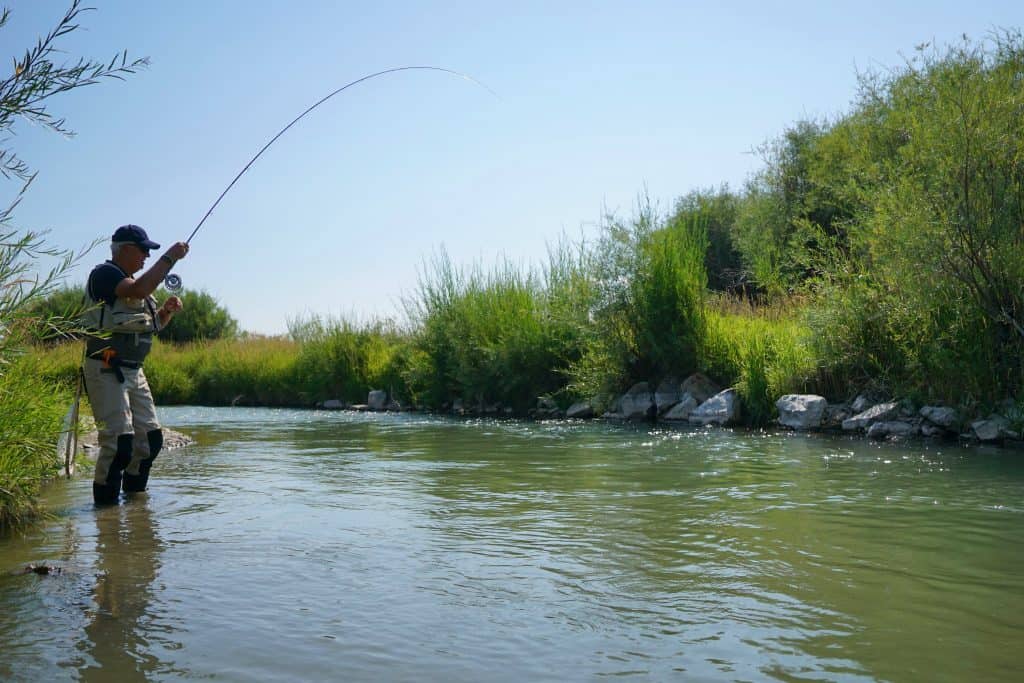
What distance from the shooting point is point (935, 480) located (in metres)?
8.28

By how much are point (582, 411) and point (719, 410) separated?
349 cm

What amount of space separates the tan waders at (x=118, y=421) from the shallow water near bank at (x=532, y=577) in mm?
298

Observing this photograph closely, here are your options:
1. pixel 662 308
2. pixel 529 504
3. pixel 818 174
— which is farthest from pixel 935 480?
pixel 818 174

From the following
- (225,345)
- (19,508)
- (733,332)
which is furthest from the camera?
(225,345)

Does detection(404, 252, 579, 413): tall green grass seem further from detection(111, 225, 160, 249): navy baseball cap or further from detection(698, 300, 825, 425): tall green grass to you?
detection(111, 225, 160, 249): navy baseball cap

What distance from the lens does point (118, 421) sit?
22.5ft

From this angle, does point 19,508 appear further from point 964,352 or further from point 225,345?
point 225,345

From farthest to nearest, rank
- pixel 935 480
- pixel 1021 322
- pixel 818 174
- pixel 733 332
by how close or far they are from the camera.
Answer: pixel 818 174
pixel 733 332
pixel 1021 322
pixel 935 480

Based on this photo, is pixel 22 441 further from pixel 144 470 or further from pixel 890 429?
pixel 890 429

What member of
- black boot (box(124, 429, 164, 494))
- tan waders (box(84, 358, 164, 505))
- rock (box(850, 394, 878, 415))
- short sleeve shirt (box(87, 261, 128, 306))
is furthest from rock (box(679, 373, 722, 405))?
short sleeve shirt (box(87, 261, 128, 306))

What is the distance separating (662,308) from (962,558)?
38.3 ft

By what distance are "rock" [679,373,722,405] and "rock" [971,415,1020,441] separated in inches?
201

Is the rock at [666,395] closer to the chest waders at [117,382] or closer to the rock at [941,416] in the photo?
the rock at [941,416]

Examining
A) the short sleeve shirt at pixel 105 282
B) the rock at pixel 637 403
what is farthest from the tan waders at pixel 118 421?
the rock at pixel 637 403
